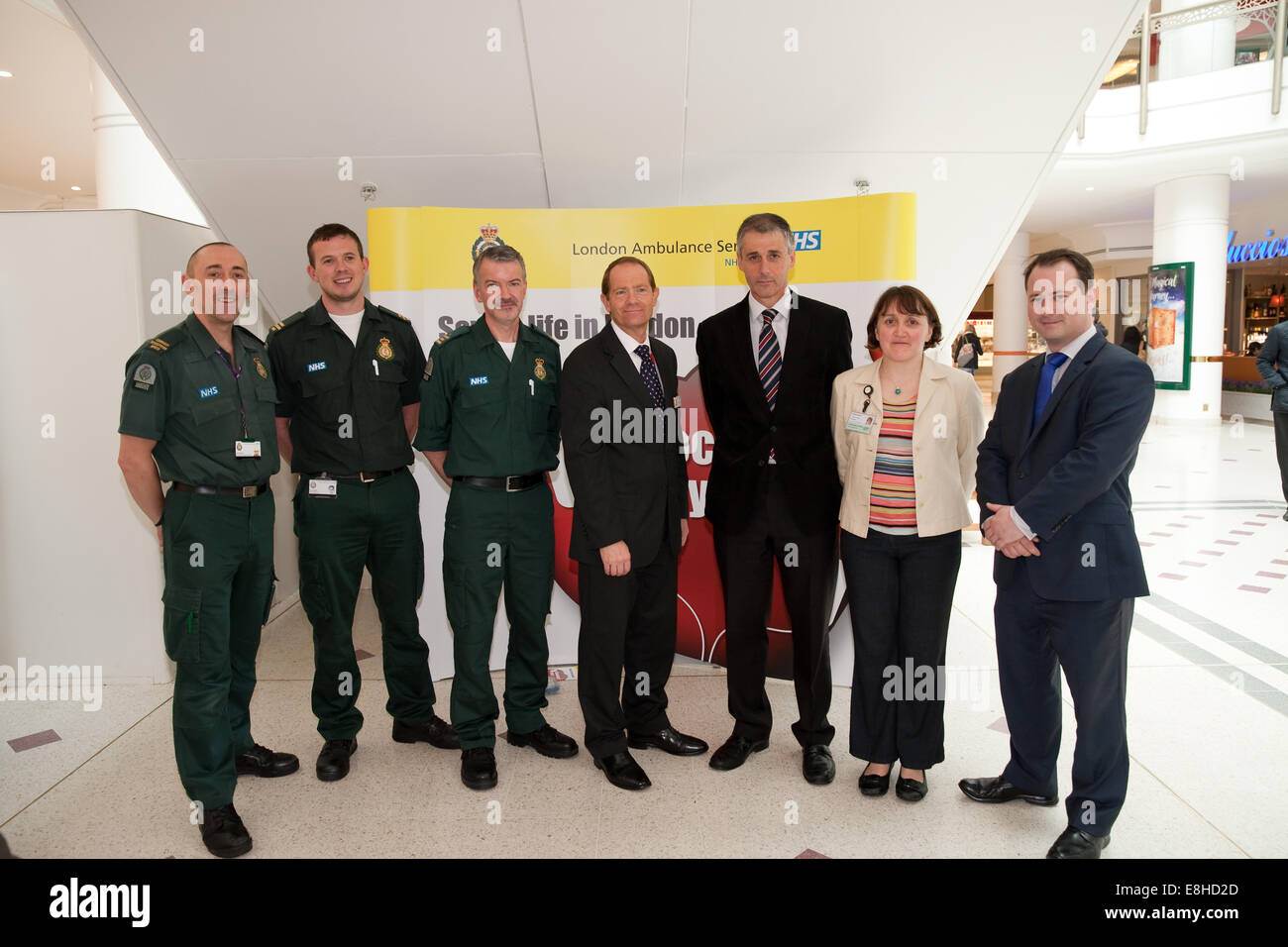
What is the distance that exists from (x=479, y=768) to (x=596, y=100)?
313 cm

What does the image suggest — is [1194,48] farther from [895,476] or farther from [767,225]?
[895,476]

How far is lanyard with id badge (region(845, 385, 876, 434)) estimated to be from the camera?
2.67 metres

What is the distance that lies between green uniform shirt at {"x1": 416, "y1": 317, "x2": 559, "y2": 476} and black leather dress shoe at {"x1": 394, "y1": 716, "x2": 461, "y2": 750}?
41.8 inches

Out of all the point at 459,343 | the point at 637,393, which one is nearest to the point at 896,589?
the point at 637,393

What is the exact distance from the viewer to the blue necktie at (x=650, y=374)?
9.49 ft

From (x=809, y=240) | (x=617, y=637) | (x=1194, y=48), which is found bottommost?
(x=617, y=637)

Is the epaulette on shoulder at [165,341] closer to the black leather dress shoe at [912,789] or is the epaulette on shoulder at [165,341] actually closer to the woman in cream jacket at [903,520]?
the woman in cream jacket at [903,520]

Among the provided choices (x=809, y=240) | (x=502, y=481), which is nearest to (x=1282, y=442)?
(x=809, y=240)

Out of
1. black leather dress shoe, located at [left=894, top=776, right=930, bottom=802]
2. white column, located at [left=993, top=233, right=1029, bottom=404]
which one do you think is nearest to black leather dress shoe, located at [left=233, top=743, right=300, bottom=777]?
black leather dress shoe, located at [left=894, top=776, right=930, bottom=802]

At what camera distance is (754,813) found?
2.70 m

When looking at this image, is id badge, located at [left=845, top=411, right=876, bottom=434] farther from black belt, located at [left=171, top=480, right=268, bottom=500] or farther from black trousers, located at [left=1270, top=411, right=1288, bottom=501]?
black trousers, located at [left=1270, top=411, right=1288, bottom=501]

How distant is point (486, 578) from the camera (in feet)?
9.76

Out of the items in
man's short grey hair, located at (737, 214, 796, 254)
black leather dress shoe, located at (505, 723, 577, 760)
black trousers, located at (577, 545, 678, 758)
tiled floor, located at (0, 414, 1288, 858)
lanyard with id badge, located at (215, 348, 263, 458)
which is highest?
man's short grey hair, located at (737, 214, 796, 254)

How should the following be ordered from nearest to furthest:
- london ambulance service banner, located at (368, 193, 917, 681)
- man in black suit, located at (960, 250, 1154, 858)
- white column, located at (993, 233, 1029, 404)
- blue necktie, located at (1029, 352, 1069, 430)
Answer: man in black suit, located at (960, 250, 1154, 858), blue necktie, located at (1029, 352, 1069, 430), london ambulance service banner, located at (368, 193, 917, 681), white column, located at (993, 233, 1029, 404)
